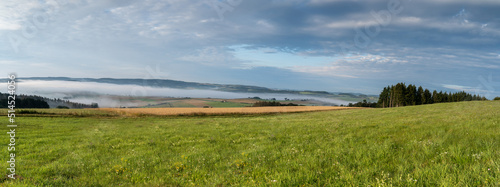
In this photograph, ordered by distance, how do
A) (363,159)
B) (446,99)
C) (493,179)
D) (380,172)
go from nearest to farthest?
(493,179)
(380,172)
(363,159)
(446,99)

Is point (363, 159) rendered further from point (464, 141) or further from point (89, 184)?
point (89, 184)

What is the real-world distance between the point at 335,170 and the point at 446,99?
153 m

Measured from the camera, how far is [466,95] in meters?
128

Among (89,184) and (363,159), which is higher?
(363,159)

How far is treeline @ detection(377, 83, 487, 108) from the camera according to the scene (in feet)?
350

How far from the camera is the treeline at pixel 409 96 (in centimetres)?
10656

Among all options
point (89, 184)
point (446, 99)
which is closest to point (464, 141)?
point (89, 184)

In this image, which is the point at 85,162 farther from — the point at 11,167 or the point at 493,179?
the point at 493,179

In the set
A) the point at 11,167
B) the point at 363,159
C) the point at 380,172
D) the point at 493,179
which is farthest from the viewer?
the point at 11,167

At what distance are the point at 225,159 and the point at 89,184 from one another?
16.1ft

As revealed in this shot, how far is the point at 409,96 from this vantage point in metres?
108

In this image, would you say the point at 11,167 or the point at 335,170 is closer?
the point at 335,170

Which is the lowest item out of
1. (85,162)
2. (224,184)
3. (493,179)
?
(85,162)

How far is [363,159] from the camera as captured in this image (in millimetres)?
8227
